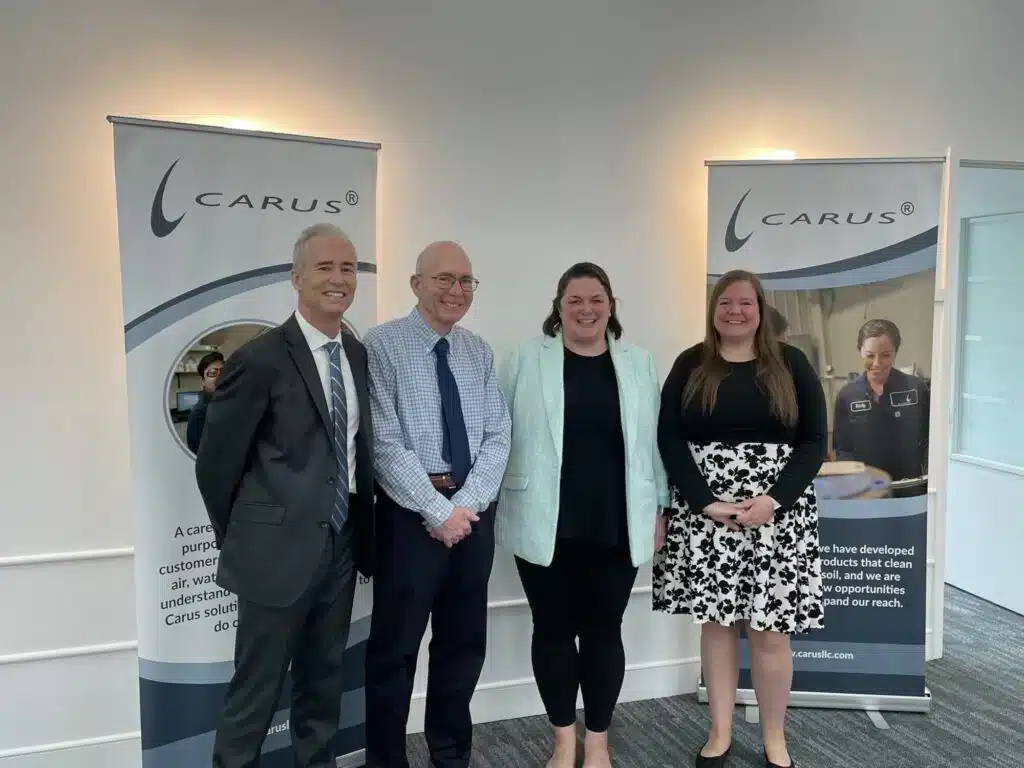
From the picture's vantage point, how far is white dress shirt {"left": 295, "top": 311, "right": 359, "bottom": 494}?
2.11 meters

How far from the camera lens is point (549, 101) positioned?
9.90ft

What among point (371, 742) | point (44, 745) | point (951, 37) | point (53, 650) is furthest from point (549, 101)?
point (44, 745)

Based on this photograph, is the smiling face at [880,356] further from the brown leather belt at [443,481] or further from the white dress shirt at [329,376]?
the white dress shirt at [329,376]

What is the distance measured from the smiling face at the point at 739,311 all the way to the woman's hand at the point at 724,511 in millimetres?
525

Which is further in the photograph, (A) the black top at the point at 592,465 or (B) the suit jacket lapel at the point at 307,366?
(A) the black top at the point at 592,465

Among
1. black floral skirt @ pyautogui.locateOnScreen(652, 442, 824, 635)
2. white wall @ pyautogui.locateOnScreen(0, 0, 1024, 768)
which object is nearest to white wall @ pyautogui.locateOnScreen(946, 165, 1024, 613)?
white wall @ pyautogui.locateOnScreen(0, 0, 1024, 768)

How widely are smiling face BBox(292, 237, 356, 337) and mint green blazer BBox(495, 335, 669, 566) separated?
2.08ft

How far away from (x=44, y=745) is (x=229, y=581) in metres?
1.15

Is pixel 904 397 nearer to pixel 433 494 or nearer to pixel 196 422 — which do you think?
pixel 433 494

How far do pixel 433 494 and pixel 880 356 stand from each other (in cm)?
191

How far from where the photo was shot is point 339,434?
212 cm

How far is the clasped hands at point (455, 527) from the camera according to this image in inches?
87.1

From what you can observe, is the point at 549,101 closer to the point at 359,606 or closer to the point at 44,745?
the point at 359,606

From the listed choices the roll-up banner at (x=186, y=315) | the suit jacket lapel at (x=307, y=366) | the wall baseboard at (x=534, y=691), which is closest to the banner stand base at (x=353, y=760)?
the wall baseboard at (x=534, y=691)
